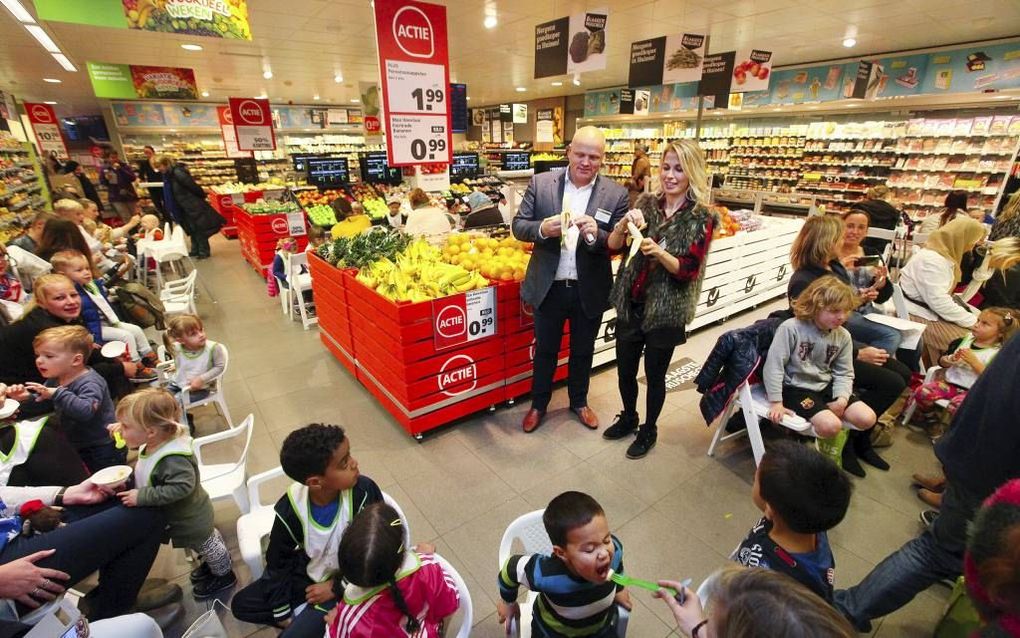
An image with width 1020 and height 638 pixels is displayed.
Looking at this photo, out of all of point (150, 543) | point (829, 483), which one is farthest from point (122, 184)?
point (829, 483)

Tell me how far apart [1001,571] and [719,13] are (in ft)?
27.2

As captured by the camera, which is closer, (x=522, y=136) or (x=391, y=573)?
(x=391, y=573)

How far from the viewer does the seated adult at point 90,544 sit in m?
1.58

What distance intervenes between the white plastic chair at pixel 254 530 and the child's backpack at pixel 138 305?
3.06m

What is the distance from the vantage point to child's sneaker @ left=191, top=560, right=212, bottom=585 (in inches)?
84.3

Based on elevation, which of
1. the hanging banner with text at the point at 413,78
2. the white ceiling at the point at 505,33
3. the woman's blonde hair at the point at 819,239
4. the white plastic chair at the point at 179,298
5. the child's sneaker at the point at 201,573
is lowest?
the child's sneaker at the point at 201,573

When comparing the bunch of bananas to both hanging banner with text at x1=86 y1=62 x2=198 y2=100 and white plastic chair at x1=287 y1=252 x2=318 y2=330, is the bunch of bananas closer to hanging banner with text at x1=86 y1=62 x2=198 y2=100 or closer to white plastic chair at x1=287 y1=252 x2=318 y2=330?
white plastic chair at x1=287 y1=252 x2=318 y2=330

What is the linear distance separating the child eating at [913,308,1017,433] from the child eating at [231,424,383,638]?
3.32 m

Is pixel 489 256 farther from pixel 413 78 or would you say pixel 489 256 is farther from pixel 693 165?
pixel 693 165

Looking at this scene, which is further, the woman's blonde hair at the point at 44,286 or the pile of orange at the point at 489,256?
the pile of orange at the point at 489,256

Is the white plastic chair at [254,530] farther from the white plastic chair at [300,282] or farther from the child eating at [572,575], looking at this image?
the white plastic chair at [300,282]

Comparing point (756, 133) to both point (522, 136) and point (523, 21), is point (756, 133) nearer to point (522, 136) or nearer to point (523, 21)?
point (523, 21)

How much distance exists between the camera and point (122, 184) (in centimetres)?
1066

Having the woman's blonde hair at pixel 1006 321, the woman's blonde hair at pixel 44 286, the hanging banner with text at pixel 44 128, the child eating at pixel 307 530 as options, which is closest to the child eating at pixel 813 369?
the woman's blonde hair at pixel 1006 321
